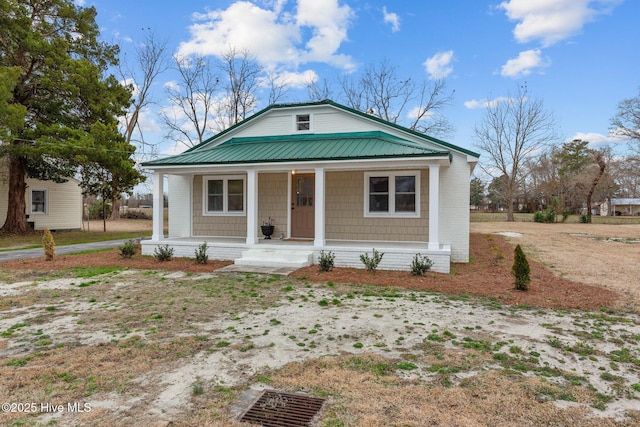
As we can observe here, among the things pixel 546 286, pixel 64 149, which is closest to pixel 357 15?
pixel 64 149

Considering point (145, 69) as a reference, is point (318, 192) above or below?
below

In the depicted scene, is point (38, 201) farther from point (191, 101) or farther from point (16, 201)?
point (191, 101)

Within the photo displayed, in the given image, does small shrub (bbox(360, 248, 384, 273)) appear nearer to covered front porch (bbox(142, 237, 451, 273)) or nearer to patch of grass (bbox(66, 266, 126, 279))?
covered front porch (bbox(142, 237, 451, 273))

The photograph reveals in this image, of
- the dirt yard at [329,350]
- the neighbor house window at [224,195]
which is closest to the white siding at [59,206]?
the neighbor house window at [224,195]

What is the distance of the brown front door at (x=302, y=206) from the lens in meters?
12.2

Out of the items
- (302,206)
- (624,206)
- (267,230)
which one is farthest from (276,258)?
(624,206)

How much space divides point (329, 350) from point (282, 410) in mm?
1348

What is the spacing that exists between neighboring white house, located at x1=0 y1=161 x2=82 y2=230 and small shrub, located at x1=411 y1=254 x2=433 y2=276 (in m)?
21.4

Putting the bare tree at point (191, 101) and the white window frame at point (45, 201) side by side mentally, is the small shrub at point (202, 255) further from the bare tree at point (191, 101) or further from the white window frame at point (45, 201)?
the bare tree at point (191, 101)

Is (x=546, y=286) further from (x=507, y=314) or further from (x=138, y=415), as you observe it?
(x=138, y=415)

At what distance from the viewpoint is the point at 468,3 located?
48.5 ft

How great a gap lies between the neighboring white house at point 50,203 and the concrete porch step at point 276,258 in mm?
16937

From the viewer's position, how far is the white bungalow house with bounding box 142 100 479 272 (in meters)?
10.1

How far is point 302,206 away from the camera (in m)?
12.3
